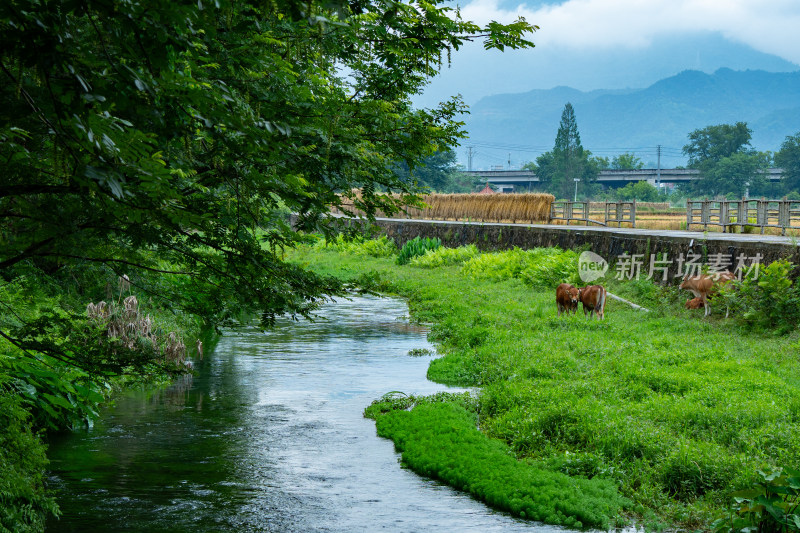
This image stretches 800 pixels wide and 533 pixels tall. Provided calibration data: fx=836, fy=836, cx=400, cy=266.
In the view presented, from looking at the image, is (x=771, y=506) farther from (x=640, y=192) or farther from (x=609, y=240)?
(x=640, y=192)

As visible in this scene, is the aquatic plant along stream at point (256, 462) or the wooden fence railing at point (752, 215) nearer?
the aquatic plant along stream at point (256, 462)

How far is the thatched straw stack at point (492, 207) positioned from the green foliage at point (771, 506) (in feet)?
103

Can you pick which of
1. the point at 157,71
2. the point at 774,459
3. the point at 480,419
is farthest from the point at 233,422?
the point at 157,71

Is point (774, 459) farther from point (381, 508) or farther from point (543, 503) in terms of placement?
point (381, 508)

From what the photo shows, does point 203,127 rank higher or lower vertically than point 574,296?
higher

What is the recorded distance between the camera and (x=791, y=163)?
93812mm

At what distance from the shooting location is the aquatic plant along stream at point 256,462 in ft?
21.5

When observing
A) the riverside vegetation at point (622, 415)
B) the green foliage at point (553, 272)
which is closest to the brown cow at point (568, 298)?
the riverside vegetation at point (622, 415)

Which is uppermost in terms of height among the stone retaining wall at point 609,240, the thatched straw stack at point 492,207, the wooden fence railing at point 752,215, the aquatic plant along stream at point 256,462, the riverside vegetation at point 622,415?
the thatched straw stack at point 492,207

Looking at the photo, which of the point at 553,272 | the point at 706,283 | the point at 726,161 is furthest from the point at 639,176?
the point at 706,283

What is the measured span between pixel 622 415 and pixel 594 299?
697cm

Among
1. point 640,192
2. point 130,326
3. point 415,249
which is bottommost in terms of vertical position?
point 130,326

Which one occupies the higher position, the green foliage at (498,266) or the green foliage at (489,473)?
the green foliage at (498,266)

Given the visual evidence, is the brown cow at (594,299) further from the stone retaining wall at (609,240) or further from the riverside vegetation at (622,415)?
the stone retaining wall at (609,240)
